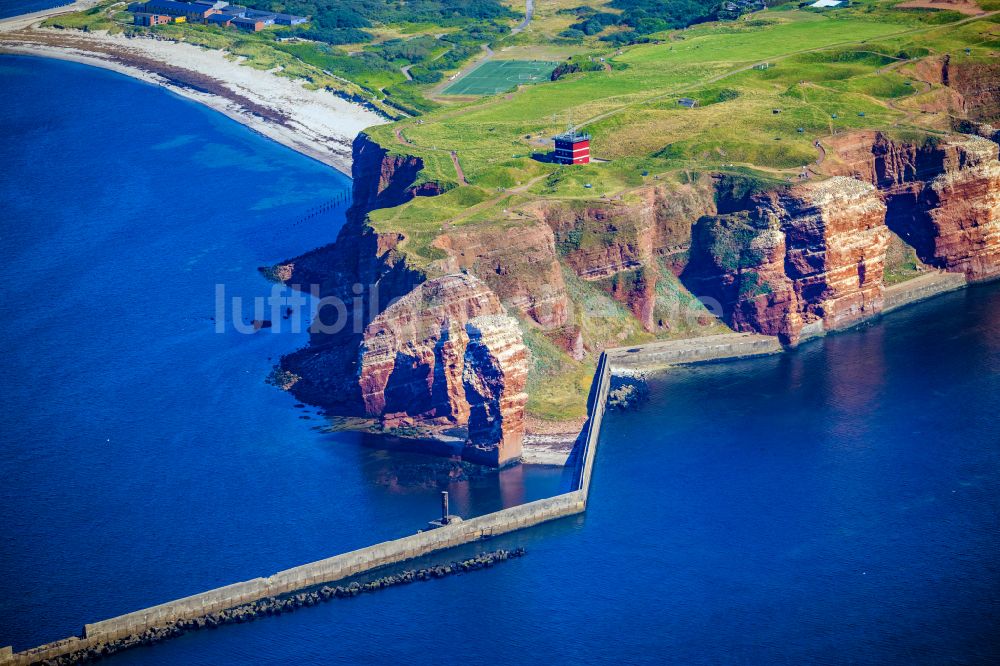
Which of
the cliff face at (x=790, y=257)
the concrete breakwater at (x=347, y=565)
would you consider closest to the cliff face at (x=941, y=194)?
the cliff face at (x=790, y=257)

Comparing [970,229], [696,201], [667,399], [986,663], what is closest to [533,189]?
[696,201]

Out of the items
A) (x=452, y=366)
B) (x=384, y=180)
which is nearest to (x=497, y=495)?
(x=452, y=366)

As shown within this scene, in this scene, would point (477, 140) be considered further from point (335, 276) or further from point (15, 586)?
point (15, 586)

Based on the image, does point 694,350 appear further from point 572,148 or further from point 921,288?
point 921,288

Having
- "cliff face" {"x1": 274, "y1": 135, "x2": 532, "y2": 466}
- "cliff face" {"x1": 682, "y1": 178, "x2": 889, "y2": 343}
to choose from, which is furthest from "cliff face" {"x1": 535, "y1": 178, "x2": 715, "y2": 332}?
"cliff face" {"x1": 274, "y1": 135, "x2": 532, "y2": 466}

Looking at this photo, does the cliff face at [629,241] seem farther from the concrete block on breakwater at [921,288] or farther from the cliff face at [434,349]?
the concrete block on breakwater at [921,288]

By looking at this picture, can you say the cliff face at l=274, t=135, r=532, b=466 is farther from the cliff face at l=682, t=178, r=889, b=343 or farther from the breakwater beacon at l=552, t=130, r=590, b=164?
the breakwater beacon at l=552, t=130, r=590, b=164

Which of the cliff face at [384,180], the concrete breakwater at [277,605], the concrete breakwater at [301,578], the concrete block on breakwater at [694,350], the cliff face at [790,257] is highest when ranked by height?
the cliff face at [384,180]

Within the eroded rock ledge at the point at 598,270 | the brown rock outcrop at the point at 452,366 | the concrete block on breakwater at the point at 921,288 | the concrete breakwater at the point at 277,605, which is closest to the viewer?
the concrete breakwater at the point at 277,605
